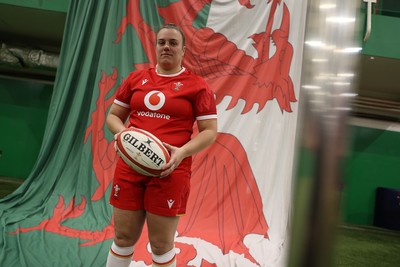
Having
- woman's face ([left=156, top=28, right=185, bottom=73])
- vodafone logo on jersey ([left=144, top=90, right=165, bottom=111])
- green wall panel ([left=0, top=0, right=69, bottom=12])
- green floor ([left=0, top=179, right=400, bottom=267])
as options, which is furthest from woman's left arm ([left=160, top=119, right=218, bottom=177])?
green wall panel ([left=0, top=0, right=69, bottom=12])

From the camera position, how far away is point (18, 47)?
15.4 feet

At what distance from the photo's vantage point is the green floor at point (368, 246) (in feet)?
9.30

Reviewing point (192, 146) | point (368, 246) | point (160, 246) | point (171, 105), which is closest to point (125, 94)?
point (171, 105)

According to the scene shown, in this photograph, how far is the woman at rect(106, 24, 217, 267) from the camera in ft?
4.46

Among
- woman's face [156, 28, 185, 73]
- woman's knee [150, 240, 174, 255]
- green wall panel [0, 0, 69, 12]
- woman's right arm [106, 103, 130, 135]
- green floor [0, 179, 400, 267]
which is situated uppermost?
green wall panel [0, 0, 69, 12]

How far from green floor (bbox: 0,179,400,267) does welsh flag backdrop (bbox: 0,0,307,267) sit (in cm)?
67

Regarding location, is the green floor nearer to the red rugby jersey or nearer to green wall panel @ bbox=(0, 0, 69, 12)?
the red rugby jersey

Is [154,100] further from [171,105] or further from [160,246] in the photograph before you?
[160,246]

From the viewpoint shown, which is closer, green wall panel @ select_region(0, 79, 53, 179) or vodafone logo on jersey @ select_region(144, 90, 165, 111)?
vodafone logo on jersey @ select_region(144, 90, 165, 111)

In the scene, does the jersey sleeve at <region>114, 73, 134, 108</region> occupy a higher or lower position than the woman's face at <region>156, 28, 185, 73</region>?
lower

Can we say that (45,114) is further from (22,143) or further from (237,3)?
(237,3)

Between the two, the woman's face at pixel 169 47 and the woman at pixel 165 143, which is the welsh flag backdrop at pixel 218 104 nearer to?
the woman at pixel 165 143

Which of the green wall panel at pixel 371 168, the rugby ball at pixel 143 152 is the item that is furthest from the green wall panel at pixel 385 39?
the rugby ball at pixel 143 152

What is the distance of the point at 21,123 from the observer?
5039 millimetres
